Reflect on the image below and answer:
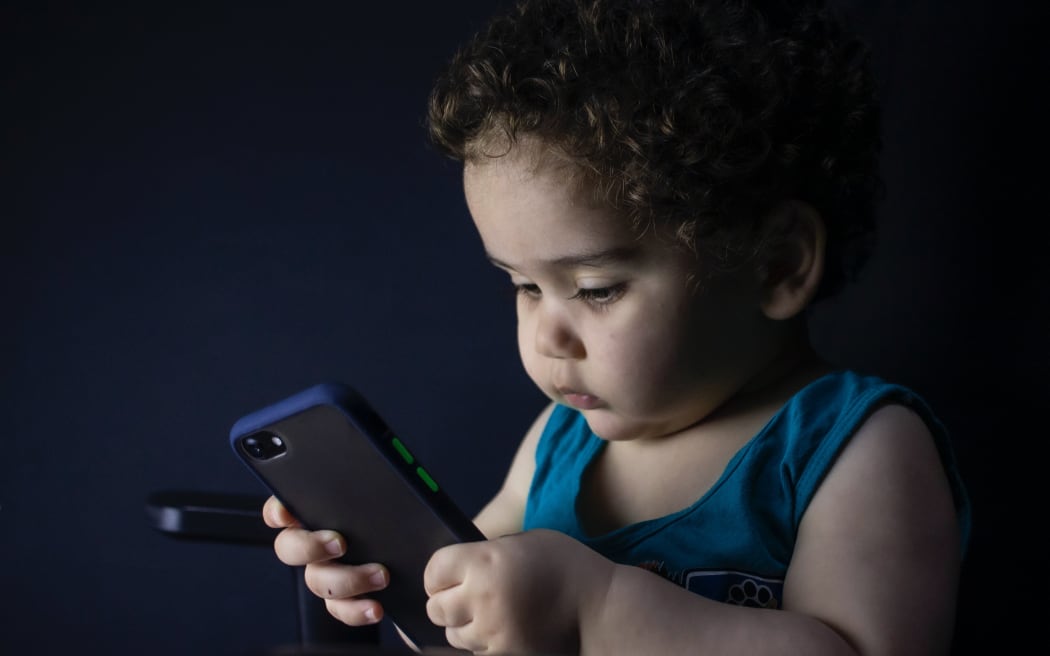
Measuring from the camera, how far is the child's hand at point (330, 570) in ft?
2.34

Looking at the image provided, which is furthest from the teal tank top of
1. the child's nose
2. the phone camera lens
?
the phone camera lens

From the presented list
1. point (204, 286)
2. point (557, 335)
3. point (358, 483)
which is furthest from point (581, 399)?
point (204, 286)

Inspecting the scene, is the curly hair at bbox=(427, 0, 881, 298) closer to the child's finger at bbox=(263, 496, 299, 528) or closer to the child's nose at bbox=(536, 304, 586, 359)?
the child's nose at bbox=(536, 304, 586, 359)

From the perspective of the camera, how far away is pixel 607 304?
704mm

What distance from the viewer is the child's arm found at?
2.02 ft

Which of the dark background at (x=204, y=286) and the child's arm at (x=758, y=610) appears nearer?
the child's arm at (x=758, y=610)

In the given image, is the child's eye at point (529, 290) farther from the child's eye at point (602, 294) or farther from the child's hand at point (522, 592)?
the child's hand at point (522, 592)

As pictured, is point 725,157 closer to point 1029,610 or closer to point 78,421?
point 1029,610

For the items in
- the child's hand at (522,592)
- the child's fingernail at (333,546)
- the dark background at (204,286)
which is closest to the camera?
the child's hand at (522,592)

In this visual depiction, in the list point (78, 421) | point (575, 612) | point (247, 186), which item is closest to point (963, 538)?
point (575, 612)

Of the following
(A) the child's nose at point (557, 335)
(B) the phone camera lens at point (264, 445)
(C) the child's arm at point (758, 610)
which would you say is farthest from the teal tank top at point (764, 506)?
(B) the phone camera lens at point (264, 445)

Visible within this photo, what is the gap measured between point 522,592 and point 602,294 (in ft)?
0.68

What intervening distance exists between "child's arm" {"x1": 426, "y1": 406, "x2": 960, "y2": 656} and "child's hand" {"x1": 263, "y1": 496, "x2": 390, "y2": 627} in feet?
0.26

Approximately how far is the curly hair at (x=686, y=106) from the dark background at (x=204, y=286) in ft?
0.80
